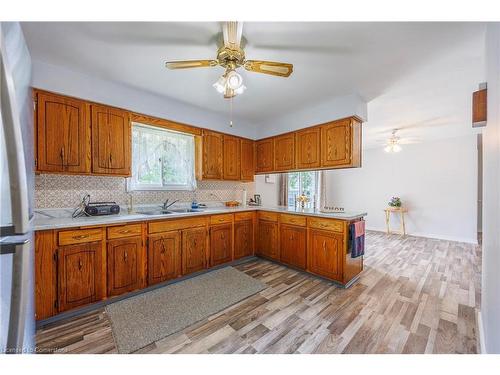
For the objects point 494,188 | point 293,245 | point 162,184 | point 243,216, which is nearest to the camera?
point 494,188

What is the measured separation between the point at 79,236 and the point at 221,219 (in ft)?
5.21

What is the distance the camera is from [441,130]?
4.03m

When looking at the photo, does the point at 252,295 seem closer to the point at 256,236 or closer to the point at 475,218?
the point at 256,236

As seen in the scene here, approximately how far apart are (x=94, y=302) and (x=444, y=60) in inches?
158

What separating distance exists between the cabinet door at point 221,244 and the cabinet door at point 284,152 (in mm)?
1360

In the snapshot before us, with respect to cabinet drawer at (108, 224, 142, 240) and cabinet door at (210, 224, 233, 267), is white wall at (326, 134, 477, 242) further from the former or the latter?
cabinet drawer at (108, 224, 142, 240)

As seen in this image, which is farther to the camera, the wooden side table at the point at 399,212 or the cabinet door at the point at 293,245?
the wooden side table at the point at 399,212

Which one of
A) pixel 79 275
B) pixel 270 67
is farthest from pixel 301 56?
pixel 79 275

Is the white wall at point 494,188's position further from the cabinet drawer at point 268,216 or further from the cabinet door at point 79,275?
the cabinet door at point 79,275

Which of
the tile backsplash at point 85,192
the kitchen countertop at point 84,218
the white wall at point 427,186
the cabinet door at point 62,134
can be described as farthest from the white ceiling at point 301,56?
the white wall at point 427,186

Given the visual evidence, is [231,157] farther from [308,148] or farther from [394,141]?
[394,141]

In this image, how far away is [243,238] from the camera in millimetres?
3184

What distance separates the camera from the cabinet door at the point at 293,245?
2768 millimetres
